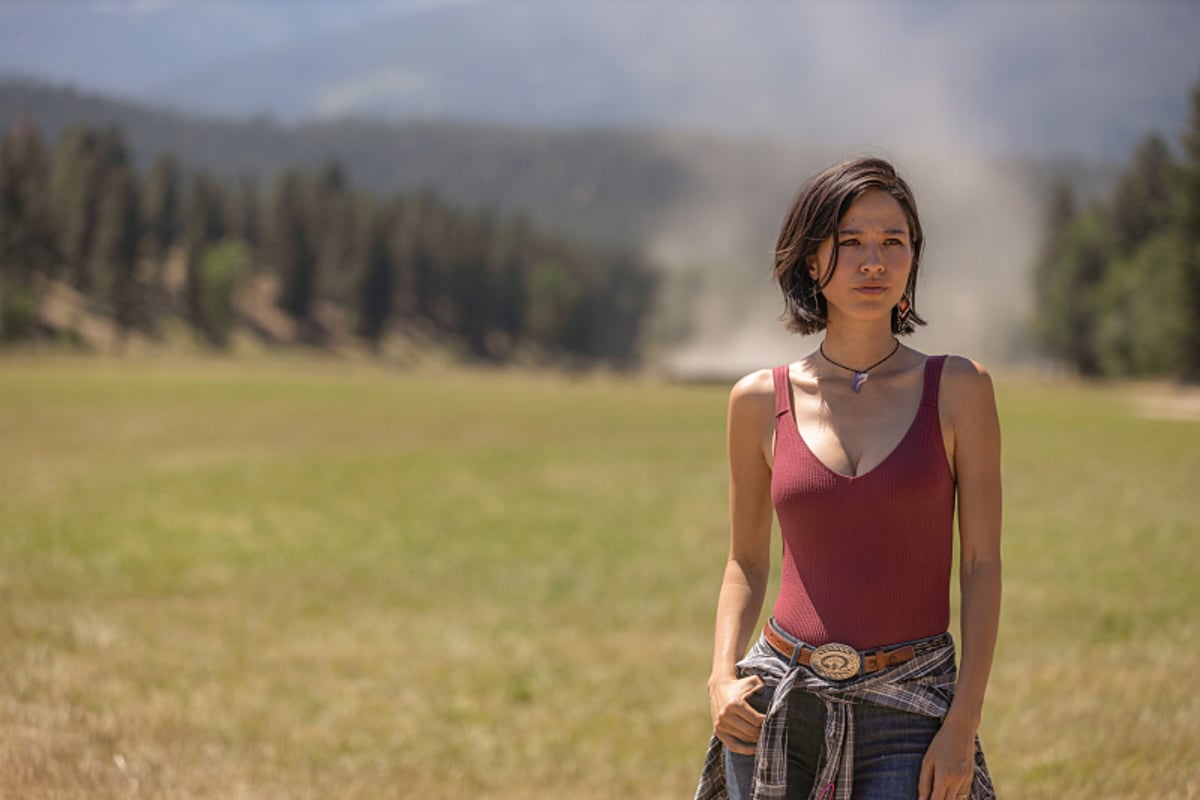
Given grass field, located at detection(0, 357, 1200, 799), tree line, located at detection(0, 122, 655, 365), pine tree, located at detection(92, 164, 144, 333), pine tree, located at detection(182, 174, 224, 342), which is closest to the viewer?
grass field, located at detection(0, 357, 1200, 799)

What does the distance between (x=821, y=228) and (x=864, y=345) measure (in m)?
0.43

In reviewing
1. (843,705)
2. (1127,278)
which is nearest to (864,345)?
(843,705)

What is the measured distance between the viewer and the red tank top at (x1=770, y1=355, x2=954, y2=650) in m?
3.84

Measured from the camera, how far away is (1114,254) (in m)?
104

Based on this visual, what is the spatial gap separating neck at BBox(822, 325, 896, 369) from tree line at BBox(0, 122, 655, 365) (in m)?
105

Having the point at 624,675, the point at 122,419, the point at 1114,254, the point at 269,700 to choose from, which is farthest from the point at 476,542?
the point at 1114,254

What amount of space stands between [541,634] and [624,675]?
257 centimetres

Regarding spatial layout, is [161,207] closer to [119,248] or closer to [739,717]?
[119,248]

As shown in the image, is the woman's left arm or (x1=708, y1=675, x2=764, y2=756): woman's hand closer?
the woman's left arm

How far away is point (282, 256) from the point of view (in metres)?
142

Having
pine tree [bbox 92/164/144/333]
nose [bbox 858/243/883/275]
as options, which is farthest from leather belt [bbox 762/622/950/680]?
pine tree [bbox 92/164/144/333]

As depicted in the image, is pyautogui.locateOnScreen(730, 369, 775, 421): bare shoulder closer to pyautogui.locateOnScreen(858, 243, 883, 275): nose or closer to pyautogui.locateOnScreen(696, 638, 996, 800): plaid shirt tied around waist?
pyautogui.locateOnScreen(858, 243, 883, 275): nose

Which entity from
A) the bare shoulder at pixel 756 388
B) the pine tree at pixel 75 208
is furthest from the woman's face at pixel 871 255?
the pine tree at pixel 75 208

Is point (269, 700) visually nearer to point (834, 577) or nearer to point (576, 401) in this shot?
point (834, 577)
